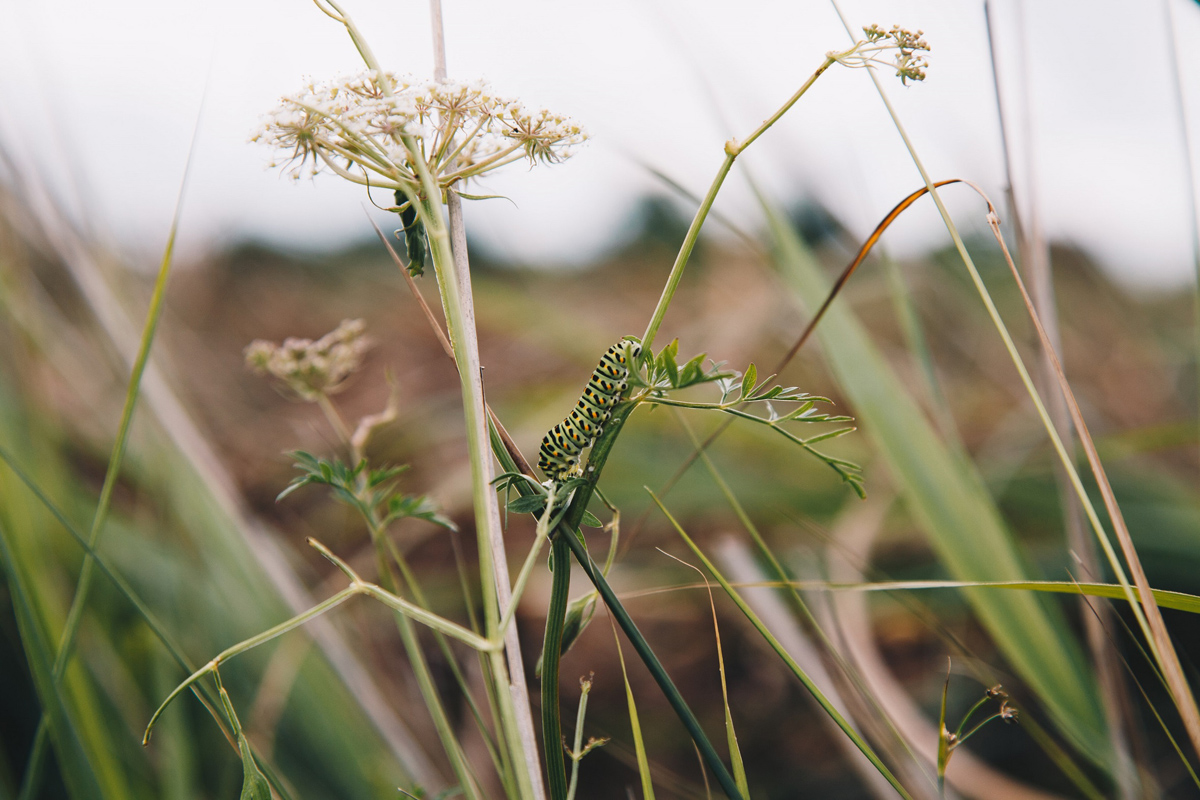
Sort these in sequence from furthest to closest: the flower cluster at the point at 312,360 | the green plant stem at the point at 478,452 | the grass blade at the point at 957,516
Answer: the grass blade at the point at 957,516
the flower cluster at the point at 312,360
the green plant stem at the point at 478,452

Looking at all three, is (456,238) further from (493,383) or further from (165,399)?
(493,383)

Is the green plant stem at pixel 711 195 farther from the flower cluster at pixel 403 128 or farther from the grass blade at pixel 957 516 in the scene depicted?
the grass blade at pixel 957 516

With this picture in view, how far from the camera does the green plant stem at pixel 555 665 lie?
15.4 inches

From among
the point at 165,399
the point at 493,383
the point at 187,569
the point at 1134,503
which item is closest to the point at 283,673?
the point at 187,569

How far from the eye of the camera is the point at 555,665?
1.35ft

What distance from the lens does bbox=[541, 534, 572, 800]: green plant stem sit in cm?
39

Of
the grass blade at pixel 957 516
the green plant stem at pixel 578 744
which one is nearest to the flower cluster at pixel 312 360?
the green plant stem at pixel 578 744

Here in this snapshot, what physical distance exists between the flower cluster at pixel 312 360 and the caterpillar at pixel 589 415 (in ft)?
0.83

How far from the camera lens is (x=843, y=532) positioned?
58.3 inches

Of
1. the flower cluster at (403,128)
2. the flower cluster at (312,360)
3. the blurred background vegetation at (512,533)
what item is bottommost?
the blurred background vegetation at (512,533)

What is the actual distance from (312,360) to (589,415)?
37 cm

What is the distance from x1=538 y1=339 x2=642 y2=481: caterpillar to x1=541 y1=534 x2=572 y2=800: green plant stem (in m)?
0.07

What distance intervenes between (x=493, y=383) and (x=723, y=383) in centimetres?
221

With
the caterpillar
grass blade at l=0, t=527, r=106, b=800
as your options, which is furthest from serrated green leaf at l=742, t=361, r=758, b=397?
grass blade at l=0, t=527, r=106, b=800
